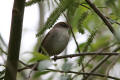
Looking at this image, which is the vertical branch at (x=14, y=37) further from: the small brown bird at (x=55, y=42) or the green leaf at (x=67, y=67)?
the small brown bird at (x=55, y=42)

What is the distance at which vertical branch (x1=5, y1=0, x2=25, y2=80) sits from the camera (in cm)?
132

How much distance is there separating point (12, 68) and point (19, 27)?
0.22 metres

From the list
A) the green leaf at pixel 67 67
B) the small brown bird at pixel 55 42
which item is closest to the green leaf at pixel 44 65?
the green leaf at pixel 67 67

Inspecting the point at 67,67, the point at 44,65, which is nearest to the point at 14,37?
the point at 44,65

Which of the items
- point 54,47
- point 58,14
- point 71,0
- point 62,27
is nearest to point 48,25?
point 58,14

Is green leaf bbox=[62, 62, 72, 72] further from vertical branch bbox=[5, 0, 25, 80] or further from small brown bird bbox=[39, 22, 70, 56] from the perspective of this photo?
small brown bird bbox=[39, 22, 70, 56]

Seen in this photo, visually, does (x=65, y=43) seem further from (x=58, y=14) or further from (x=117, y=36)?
(x=117, y=36)

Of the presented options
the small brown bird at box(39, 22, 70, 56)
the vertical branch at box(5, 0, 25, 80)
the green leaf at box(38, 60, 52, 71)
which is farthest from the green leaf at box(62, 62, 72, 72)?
the small brown bird at box(39, 22, 70, 56)

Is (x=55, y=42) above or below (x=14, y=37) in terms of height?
below

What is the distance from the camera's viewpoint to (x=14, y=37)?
4.42 ft

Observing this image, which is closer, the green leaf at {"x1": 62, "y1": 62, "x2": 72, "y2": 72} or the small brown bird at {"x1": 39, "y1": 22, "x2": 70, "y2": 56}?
the green leaf at {"x1": 62, "y1": 62, "x2": 72, "y2": 72}

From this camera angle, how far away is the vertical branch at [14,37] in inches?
51.9

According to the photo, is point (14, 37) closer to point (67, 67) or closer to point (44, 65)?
point (44, 65)

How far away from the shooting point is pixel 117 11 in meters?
0.89
